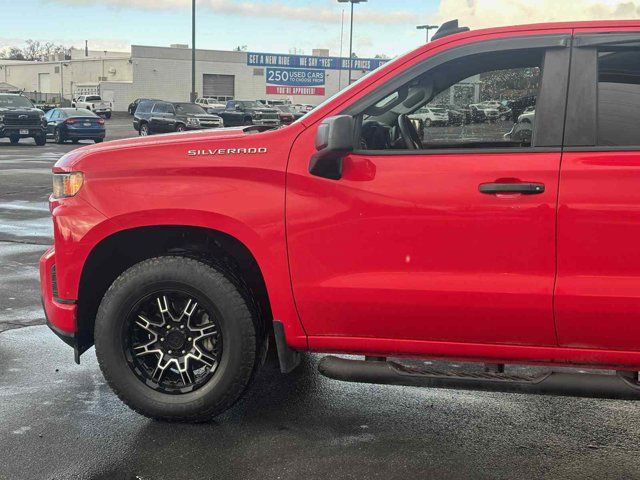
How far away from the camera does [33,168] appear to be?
18.9m

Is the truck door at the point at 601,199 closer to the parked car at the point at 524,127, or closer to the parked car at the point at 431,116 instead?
the parked car at the point at 524,127

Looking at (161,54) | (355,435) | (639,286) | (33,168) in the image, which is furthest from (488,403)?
(161,54)

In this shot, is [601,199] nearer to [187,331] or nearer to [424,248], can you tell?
[424,248]

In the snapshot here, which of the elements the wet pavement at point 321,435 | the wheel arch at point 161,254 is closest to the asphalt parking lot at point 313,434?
the wet pavement at point 321,435

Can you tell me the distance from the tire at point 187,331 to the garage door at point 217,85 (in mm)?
71336

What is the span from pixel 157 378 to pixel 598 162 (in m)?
2.43

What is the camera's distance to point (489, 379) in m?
3.53

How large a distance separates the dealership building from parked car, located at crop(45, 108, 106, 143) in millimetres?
40683

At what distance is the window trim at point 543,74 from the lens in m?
3.35

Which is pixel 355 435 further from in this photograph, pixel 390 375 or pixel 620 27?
pixel 620 27

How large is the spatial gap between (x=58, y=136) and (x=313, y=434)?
93.6 ft

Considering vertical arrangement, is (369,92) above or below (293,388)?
above

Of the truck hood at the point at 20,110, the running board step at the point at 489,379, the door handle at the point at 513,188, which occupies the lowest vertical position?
the running board step at the point at 489,379

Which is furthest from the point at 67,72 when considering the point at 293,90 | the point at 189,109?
the point at 189,109
